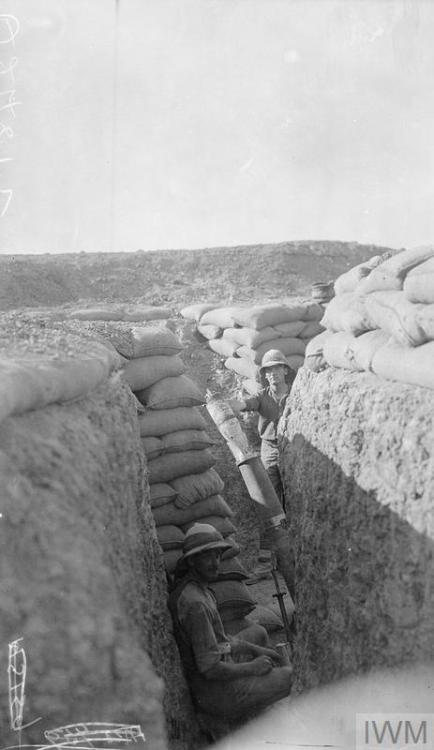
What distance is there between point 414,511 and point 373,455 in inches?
17.6

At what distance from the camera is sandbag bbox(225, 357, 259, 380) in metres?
8.02

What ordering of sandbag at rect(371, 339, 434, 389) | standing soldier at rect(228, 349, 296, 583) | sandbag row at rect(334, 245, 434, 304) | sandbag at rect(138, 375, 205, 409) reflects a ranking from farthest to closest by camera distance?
standing soldier at rect(228, 349, 296, 583) < sandbag at rect(138, 375, 205, 409) < sandbag row at rect(334, 245, 434, 304) < sandbag at rect(371, 339, 434, 389)

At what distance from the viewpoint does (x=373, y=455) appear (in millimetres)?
3293

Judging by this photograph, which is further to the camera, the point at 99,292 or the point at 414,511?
the point at 99,292

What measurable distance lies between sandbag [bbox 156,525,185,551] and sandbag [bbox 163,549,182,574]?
0.03 metres

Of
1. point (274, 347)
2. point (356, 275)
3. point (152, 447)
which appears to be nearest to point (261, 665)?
point (152, 447)

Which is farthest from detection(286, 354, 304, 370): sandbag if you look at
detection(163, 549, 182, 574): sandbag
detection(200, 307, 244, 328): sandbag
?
detection(163, 549, 182, 574): sandbag

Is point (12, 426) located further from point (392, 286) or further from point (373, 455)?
point (392, 286)

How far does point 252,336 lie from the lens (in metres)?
8.02

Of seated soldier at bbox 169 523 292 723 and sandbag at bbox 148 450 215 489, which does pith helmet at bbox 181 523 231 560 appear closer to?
seated soldier at bbox 169 523 292 723

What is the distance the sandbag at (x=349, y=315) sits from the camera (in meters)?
3.84

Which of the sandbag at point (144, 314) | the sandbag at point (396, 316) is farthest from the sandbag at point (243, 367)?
the sandbag at point (396, 316)

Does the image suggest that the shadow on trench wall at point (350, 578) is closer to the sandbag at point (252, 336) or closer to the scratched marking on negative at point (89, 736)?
the scratched marking on negative at point (89, 736)

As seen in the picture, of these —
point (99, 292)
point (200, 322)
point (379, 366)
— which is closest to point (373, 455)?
point (379, 366)
